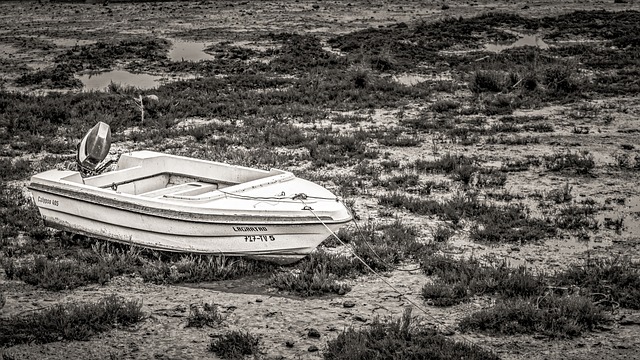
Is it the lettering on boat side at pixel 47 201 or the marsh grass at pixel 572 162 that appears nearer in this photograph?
the lettering on boat side at pixel 47 201

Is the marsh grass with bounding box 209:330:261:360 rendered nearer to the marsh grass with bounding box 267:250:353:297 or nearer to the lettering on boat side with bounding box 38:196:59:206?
the marsh grass with bounding box 267:250:353:297

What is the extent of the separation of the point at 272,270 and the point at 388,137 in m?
7.48

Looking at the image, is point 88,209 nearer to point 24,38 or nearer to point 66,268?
point 66,268

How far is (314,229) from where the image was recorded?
925 centimetres

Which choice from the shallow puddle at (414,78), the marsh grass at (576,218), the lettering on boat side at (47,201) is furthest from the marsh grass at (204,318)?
the shallow puddle at (414,78)

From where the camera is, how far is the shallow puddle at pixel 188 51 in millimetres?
26906

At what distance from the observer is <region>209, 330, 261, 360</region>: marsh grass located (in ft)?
24.6

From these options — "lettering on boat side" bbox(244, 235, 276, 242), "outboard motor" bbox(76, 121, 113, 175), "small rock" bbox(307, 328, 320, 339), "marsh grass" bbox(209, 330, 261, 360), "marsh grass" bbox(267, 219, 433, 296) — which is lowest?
"marsh grass" bbox(267, 219, 433, 296)

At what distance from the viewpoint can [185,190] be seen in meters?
11.0

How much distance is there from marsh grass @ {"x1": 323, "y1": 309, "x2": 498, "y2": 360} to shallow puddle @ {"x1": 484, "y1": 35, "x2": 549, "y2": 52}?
69.1 ft

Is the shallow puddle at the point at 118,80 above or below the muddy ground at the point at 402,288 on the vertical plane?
below

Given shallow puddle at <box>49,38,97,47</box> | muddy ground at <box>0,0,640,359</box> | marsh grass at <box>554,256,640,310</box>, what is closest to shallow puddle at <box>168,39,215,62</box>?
muddy ground at <box>0,0,640,359</box>

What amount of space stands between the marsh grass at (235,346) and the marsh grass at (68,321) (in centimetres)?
115

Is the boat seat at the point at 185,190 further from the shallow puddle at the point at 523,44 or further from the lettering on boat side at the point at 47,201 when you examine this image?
the shallow puddle at the point at 523,44
